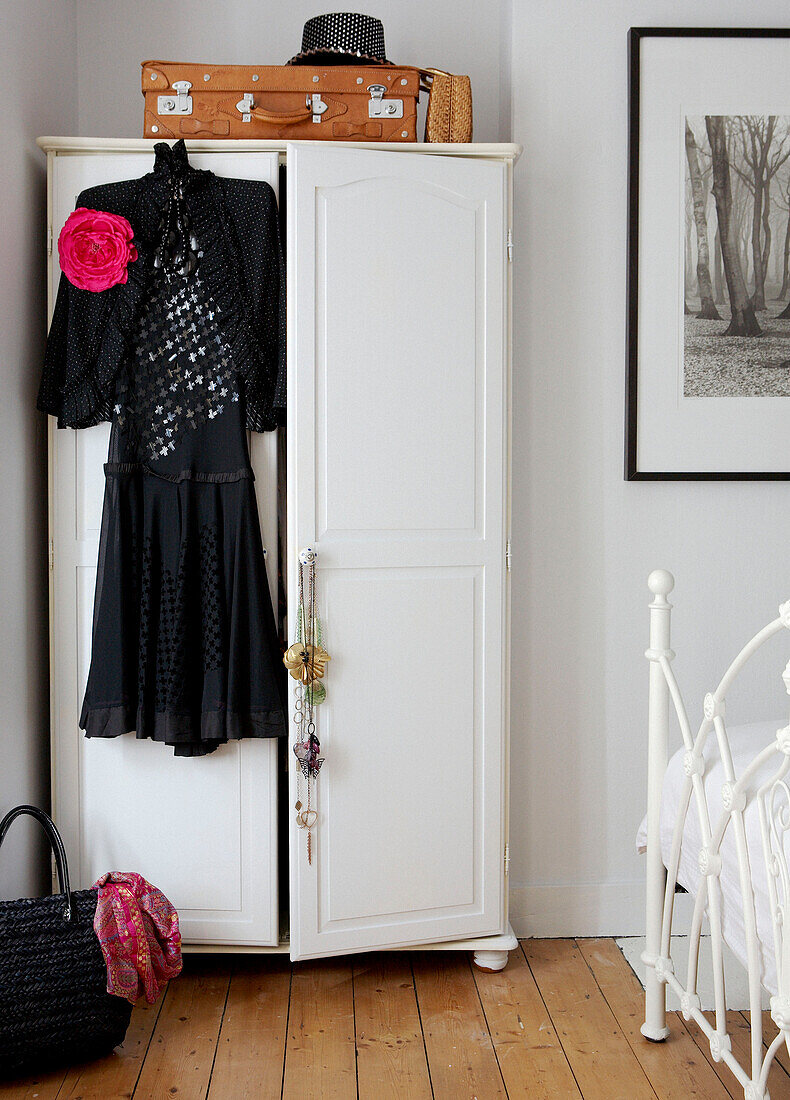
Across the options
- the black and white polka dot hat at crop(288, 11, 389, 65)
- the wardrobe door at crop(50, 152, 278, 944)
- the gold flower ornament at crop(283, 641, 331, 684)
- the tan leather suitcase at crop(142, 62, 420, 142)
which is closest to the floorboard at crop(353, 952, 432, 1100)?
the wardrobe door at crop(50, 152, 278, 944)

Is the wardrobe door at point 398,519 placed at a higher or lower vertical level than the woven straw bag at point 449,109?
lower

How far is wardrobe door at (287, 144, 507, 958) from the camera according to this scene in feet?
6.58

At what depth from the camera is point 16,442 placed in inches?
80.8

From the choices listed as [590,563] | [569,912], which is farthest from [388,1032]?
[590,563]

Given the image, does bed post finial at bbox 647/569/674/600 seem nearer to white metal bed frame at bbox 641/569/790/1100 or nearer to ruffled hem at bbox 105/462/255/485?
white metal bed frame at bbox 641/569/790/1100

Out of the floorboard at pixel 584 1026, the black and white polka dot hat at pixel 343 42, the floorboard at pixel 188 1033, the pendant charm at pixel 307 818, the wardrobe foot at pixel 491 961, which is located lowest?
the floorboard at pixel 584 1026

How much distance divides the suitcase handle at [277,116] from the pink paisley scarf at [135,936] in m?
1.64

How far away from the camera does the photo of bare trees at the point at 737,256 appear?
7.59ft

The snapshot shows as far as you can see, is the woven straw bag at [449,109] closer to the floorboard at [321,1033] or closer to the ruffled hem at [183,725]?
the ruffled hem at [183,725]

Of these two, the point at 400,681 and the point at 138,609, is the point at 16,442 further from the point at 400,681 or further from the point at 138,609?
the point at 400,681

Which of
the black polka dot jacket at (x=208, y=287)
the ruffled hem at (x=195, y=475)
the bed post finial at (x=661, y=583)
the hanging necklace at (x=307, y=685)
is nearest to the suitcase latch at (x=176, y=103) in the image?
the black polka dot jacket at (x=208, y=287)

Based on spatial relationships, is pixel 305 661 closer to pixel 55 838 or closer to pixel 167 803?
pixel 167 803

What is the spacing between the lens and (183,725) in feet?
6.57

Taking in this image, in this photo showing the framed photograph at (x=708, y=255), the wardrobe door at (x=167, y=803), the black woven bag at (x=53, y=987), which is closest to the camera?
the black woven bag at (x=53, y=987)
